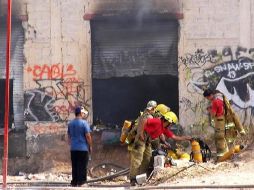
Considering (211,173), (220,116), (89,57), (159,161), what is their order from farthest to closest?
(89,57)
(220,116)
(159,161)
(211,173)

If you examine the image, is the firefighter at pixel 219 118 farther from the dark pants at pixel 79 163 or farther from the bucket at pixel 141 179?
the dark pants at pixel 79 163

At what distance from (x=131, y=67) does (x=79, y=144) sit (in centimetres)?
546

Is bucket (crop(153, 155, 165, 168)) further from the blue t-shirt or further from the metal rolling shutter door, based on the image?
the metal rolling shutter door

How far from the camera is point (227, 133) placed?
13867 millimetres

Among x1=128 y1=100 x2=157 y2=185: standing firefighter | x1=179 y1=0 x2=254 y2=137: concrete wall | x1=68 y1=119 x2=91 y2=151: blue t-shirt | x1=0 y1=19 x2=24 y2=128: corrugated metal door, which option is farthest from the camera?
x1=0 y1=19 x2=24 y2=128: corrugated metal door

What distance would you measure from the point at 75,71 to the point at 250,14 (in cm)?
486

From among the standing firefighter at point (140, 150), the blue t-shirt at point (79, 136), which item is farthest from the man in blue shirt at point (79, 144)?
the standing firefighter at point (140, 150)

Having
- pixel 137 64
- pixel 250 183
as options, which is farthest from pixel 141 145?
pixel 137 64

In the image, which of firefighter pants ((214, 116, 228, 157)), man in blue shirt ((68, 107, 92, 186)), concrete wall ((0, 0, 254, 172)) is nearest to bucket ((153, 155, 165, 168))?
man in blue shirt ((68, 107, 92, 186))

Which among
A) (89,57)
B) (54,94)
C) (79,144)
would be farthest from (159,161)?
(54,94)

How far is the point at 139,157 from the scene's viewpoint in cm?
1207

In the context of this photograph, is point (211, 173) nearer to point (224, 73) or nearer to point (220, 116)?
point (220, 116)

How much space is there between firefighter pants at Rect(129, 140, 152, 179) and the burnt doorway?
16.8ft

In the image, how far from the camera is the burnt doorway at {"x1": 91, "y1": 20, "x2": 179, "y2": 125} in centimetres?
1727
